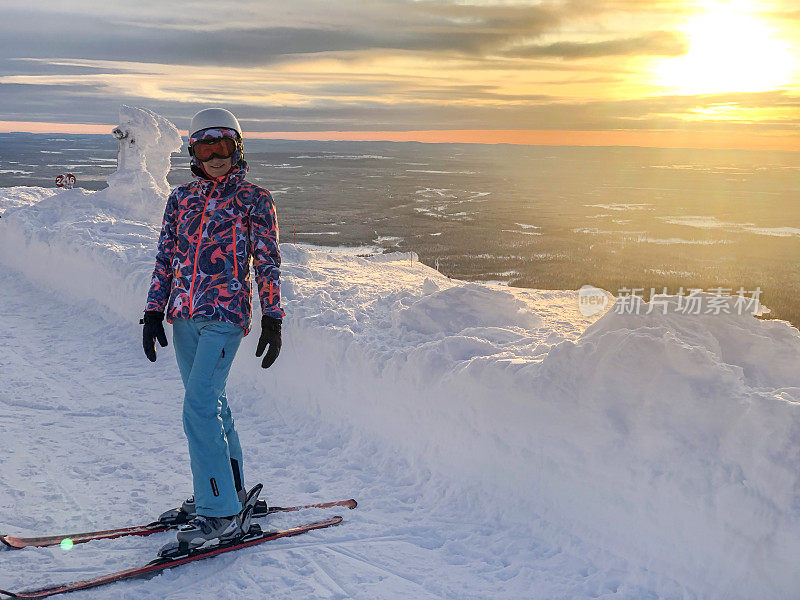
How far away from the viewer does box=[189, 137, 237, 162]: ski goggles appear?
375 cm

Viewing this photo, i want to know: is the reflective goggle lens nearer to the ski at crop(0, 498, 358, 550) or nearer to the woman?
the woman

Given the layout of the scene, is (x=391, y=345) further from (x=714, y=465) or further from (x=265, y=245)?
(x=714, y=465)

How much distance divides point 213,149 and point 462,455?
287 centimetres

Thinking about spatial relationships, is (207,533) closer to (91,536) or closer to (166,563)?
(166,563)

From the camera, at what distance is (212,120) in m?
3.79

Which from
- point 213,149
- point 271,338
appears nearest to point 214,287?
point 271,338

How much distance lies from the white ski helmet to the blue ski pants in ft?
3.67

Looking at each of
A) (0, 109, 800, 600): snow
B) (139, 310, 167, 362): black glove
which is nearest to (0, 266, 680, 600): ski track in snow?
(0, 109, 800, 600): snow

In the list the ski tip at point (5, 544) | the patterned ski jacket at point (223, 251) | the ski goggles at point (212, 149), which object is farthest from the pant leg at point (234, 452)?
the ski goggles at point (212, 149)

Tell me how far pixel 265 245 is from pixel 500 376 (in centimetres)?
215

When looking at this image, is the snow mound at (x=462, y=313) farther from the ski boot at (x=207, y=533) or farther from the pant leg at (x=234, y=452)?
the ski boot at (x=207, y=533)

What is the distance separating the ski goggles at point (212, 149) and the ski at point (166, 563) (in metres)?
2.25

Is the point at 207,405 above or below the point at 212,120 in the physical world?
below

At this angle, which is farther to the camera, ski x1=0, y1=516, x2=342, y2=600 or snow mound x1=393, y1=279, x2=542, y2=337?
snow mound x1=393, y1=279, x2=542, y2=337
